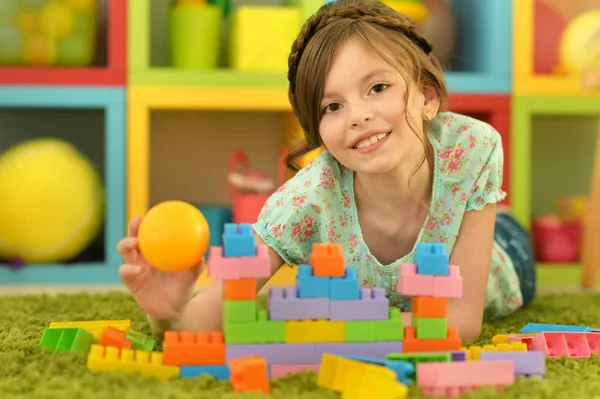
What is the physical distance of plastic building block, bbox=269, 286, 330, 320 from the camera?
2.69 ft

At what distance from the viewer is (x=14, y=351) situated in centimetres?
94

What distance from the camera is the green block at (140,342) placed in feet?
3.09

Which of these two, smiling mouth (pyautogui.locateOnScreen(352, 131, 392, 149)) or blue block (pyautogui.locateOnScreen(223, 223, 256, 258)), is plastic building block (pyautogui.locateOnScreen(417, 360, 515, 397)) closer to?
blue block (pyautogui.locateOnScreen(223, 223, 256, 258))

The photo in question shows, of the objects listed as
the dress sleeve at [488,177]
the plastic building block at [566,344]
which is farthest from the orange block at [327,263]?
the dress sleeve at [488,177]

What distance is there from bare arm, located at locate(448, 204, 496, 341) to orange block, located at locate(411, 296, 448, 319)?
197 mm

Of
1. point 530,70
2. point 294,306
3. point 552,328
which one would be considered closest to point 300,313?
point 294,306

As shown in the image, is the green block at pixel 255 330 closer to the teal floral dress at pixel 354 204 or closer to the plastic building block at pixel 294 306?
the plastic building block at pixel 294 306

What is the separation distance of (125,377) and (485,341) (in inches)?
21.1

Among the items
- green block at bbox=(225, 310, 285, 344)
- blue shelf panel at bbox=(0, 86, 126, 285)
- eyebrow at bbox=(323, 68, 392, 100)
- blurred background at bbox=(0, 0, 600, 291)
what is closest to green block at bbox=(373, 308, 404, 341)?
green block at bbox=(225, 310, 285, 344)

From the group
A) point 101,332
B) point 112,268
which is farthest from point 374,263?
point 112,268

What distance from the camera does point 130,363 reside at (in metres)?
0.83

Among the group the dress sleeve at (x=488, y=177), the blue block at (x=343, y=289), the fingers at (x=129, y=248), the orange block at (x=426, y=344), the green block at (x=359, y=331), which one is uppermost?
the dress sleeve at (x=488, y=177)

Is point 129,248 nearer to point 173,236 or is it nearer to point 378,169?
point 173,236

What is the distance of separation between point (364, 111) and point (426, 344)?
0.33 m
